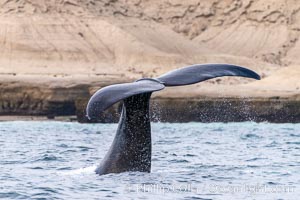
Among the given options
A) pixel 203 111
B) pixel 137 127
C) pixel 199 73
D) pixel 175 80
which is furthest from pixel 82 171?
pixel 203 111

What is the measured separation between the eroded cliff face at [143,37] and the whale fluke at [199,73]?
54092 mm

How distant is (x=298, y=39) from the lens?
330 feet

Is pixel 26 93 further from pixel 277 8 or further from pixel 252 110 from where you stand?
pixel 277 8

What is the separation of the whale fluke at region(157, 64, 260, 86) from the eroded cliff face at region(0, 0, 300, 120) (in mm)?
54092

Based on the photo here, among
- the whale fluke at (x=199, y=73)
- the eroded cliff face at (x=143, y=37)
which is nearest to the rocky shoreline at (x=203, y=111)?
the eroded cliff face at (x=143, y=37)

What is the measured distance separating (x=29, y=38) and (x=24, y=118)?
3058cm

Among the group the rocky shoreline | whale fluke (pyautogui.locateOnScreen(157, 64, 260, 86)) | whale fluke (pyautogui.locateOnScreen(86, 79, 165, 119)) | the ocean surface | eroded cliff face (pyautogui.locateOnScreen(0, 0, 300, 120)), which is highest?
eroded cliff face (pyautogui.locateOnScreen(0, 0, 300, 120))

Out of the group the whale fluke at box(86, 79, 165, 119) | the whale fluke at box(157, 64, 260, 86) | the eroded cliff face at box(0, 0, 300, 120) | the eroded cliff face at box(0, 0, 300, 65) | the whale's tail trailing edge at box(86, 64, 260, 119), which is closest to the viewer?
the whale fluke at box(86, 79, 165, 119)

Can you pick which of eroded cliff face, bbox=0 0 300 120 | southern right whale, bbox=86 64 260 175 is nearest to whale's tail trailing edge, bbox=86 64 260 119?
southern right whale, bbox=86 64 260 175

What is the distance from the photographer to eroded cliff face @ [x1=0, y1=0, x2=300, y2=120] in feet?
288

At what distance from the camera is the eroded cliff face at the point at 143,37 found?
87.9m

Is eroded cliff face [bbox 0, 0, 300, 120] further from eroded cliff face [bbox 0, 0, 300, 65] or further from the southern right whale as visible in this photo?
the southern right whale

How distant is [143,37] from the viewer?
98.2 meters

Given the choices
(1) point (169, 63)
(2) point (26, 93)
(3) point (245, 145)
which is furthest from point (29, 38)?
(3) point (245, 145)
